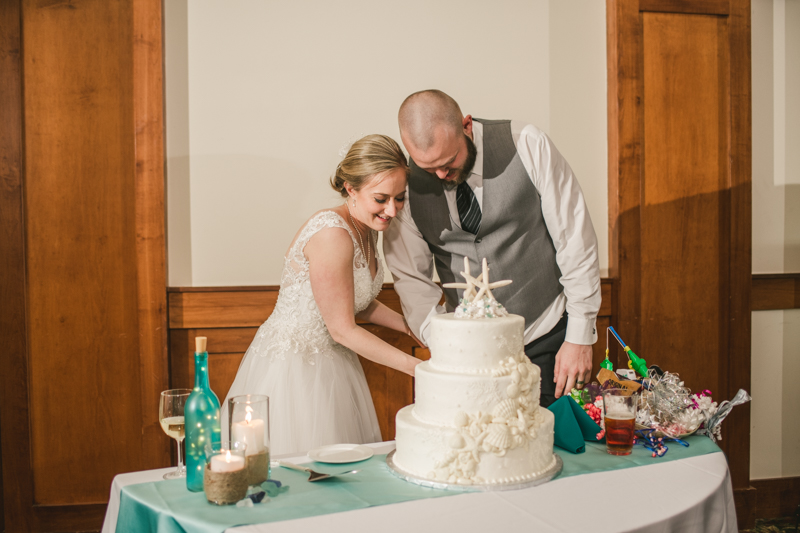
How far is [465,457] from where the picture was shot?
51.0 inches

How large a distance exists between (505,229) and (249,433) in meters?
1.24

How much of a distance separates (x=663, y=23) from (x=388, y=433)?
2663mm

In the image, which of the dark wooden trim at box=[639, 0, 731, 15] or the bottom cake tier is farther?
the dark wooden trim at box=[639, 0, 731, 15]

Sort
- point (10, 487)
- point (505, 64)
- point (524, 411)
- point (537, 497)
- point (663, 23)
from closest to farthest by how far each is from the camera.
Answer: point (537, 497), point (524, 411), point (10, 487), point (663, 23), point (505, 64)

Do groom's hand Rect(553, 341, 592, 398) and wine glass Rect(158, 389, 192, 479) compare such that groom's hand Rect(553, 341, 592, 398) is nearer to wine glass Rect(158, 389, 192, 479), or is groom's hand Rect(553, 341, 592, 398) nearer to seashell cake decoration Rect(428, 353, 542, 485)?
seashell cake decoration Rect(428, 353, 542, 485)

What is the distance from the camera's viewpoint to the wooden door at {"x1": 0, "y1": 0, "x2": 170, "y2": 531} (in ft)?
9.09

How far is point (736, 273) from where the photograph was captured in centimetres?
310

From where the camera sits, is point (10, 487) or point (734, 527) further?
point (10, 487)

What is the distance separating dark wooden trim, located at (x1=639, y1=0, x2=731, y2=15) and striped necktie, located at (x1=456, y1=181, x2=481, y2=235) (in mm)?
1767

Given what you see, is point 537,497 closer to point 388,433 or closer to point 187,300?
point 388,433

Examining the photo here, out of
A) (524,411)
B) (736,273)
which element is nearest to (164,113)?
(524,411)

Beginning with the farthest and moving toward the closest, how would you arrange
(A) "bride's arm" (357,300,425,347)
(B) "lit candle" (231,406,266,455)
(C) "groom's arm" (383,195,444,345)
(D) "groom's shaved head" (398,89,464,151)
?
(A) "bride's arm" (357,300,425,347) < (C) "groom's arm" (383,195,444,345) < (D) "groom's shaved head" (398,89,464,151) < (B) "lit candle" (231,406,266,455)

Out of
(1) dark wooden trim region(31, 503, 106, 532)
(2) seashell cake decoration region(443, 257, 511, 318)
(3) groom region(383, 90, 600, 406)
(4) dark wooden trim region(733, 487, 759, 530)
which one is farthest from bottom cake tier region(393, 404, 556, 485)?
(4) dark wooden trim region(733, 487, 759, 530)

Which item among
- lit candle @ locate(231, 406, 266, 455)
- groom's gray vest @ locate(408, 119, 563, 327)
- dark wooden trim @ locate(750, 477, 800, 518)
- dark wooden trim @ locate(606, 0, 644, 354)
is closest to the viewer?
lit candle @ locate(231, 406, 266, 455)
